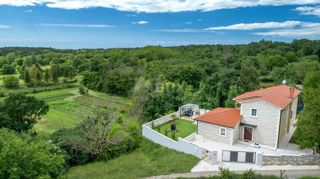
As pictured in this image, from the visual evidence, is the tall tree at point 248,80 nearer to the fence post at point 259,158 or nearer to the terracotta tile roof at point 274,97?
the terracotta tile roof at point 274,97

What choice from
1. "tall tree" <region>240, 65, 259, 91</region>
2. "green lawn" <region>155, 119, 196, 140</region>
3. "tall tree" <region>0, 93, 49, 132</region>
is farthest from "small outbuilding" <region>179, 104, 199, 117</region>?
"tall tree" <region>0, 93, 49, 132</region>

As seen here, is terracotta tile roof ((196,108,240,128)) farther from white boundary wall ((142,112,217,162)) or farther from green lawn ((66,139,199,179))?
green lawn ((66,139,199,179))

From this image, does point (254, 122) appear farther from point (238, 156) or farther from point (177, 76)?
point (177, 76)

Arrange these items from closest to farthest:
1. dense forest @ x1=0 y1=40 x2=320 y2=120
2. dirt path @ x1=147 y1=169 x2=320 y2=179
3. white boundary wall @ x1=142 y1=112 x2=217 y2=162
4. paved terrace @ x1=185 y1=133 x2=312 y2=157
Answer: dirt path @ x1=147 y1=169 x2=320 y2=179 → white boundary wall @ x1=142 y1=112 x2=217 y2=162 → paved terrace @ x1=185 y1=133 x2=312 y2=157 → dense forest @ x1=0 y1=40 x2=320 y2=120

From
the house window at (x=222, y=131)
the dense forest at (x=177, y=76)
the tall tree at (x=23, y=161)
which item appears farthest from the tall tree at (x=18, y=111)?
the house window at (x=222, y=131)

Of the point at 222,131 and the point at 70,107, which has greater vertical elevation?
the point at 222,131

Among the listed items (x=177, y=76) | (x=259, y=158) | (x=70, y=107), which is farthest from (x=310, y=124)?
(x=70, y=107)
